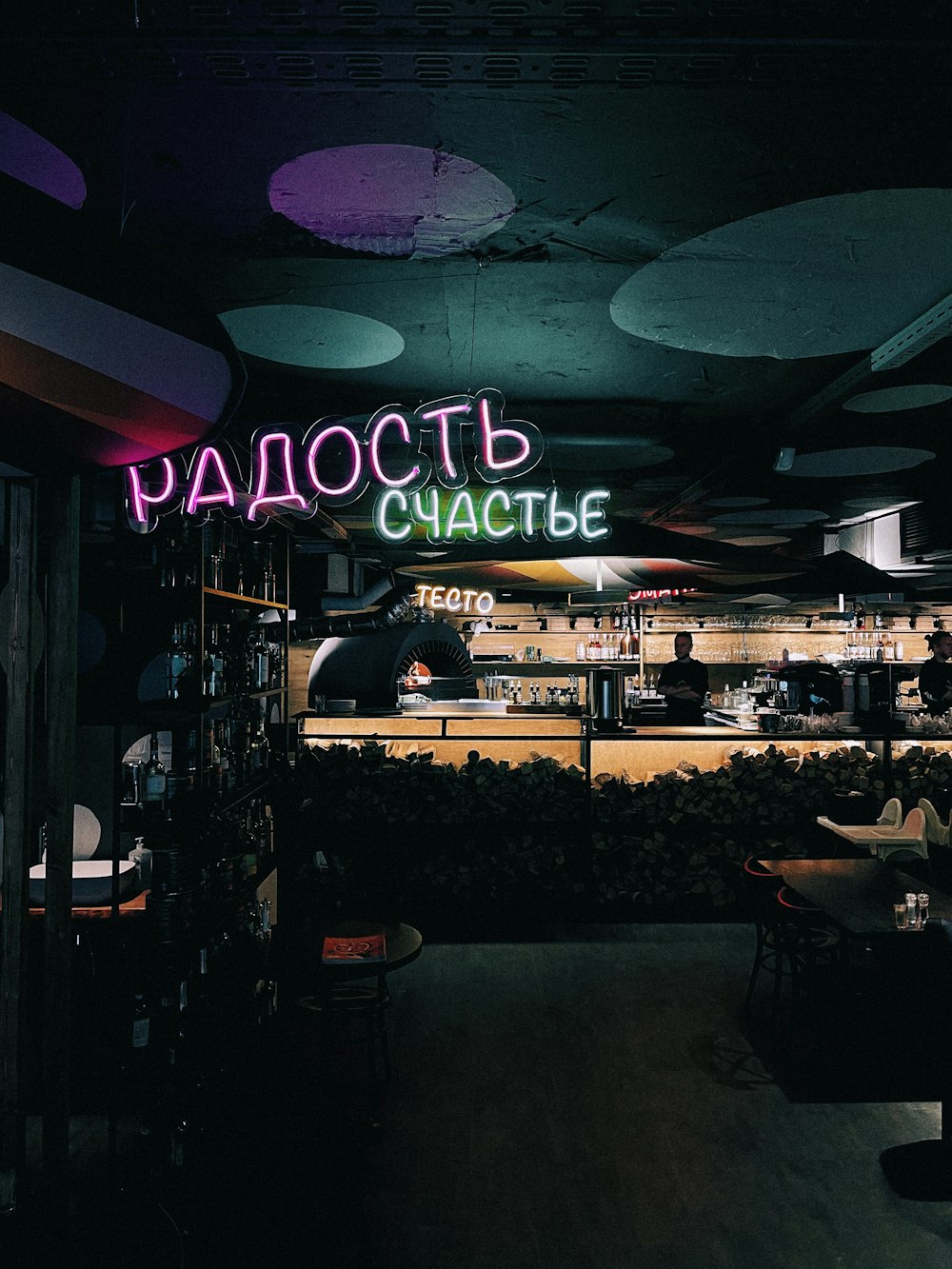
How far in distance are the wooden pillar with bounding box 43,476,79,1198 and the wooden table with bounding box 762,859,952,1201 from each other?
3232 mm

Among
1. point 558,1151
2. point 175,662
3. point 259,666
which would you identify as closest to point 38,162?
point 175,662

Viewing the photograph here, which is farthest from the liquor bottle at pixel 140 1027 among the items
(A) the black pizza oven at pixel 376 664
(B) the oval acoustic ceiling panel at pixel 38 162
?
(A) the black pizza oven at pixel 376 664

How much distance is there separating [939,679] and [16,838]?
9.09 meters

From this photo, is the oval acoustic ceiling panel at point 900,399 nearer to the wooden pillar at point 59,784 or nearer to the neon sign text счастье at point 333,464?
the neon sign text счастье at point 333,464

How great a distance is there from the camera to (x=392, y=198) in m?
2.25

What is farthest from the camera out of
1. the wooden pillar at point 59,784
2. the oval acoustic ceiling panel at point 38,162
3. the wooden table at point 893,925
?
the wooden table at point 893,925

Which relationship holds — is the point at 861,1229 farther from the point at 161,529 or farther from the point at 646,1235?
the point at 161,529

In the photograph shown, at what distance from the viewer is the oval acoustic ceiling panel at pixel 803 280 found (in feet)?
7.70

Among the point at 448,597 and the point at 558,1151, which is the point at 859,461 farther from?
the point at 448,597

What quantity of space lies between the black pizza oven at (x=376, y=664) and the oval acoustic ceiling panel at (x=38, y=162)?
534cm

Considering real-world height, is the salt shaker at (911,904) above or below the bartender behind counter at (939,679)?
below

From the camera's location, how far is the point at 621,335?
11.5ft

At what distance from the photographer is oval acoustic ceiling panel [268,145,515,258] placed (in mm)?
2041

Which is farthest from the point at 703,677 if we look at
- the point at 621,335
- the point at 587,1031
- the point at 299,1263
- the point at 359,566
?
the point at 299,1263
